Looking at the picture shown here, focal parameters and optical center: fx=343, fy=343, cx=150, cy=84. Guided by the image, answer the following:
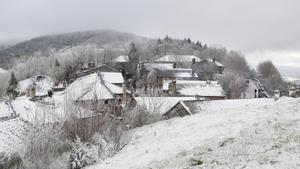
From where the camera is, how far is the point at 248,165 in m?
11.7

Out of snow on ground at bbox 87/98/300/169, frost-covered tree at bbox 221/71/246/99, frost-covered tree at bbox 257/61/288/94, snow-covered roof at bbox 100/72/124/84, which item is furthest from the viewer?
frost-covered tree at bbox 257/61/288/94

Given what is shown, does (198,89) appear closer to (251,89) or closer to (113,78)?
(113,78)

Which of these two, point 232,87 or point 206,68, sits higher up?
point 206,68

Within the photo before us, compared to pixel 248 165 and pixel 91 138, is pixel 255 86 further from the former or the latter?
pixel 248 165

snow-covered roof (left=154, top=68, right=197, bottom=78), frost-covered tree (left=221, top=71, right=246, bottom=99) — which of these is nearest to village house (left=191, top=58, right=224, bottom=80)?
frost-covered tree (left=221, top=71, right=246, bottom=99)

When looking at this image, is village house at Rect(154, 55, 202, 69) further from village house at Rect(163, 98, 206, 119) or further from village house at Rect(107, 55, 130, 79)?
village house at Rect(163, 98, 206, 119)

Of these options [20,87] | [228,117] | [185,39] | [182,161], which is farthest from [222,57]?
[182,161]

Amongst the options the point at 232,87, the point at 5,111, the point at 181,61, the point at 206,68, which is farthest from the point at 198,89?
the point at 181,61

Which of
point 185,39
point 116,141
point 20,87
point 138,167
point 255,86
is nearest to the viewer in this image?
point 138,167

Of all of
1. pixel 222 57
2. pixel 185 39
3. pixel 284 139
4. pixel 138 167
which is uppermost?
pixel 185 39

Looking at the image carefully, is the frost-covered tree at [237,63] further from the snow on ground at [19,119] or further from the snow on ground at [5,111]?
the snow on ground at [5,111]

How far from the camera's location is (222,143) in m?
15.4

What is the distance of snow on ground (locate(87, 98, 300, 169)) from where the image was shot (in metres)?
12.3

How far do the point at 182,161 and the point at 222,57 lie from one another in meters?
133
